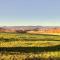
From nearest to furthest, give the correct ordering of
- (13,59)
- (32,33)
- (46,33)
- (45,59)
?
(13,59)
(45,59)
(46,33)
(32,33)

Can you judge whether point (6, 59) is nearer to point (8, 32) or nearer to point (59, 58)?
point (59, 58)

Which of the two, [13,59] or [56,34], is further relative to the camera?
[56,34]

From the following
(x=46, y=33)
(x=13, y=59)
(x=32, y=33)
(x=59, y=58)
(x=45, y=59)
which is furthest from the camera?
(x=32, y=33)

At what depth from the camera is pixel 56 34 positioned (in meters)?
65.2

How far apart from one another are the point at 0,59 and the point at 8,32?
51.5m

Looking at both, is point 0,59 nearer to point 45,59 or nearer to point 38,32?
point 45,59

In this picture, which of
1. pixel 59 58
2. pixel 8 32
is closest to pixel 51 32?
pixel 8 32

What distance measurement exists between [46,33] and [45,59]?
40.7 metres

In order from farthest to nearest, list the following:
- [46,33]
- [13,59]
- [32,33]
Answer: [32,33] → [46,33] → [13,59]

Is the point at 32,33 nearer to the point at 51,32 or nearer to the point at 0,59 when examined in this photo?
the point at 51,32

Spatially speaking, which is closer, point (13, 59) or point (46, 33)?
point (13, 59)

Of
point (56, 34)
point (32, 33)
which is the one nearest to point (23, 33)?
point (32, 33)

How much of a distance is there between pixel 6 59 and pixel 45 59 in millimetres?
3114

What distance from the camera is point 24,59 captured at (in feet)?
70.5
